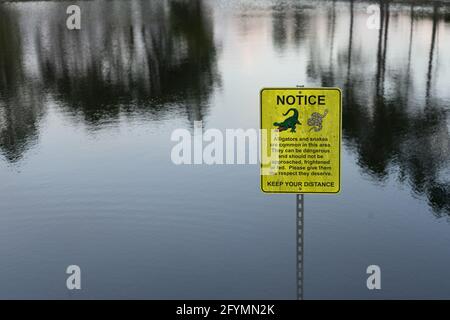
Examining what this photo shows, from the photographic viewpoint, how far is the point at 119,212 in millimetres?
13188

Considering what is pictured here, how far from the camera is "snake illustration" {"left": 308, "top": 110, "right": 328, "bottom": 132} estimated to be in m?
6.75

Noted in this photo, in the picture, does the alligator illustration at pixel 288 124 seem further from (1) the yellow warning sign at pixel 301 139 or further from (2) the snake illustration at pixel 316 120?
(2) the snake illustration at pixel 316 120

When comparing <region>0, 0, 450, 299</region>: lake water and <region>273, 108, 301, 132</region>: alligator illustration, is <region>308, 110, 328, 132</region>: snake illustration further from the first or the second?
<region>0, 0, 450, 299</region>: lake water

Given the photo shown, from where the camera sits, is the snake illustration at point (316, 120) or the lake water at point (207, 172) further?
the lake water at point (207, 172)

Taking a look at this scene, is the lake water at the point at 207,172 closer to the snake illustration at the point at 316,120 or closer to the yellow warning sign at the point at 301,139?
the yellow warning sign at the point at 301,139

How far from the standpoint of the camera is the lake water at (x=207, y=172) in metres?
10.7

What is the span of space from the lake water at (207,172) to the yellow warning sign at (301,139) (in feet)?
11.4

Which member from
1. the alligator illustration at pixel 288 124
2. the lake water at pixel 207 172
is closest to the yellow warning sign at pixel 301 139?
the alligator illustration at pixel 288 124

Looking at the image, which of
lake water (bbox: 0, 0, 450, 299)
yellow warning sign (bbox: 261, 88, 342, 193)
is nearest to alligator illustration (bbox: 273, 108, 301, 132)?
yellow warning sign (bbox: 261, 88, 342, 193)

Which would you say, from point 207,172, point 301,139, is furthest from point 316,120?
point 207,172

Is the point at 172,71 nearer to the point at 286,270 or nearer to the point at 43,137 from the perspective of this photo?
the point at 43,137

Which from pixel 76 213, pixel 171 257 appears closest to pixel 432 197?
pixel 171 257

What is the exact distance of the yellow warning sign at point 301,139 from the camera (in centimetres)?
669

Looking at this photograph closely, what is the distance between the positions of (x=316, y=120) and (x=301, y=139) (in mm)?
237
